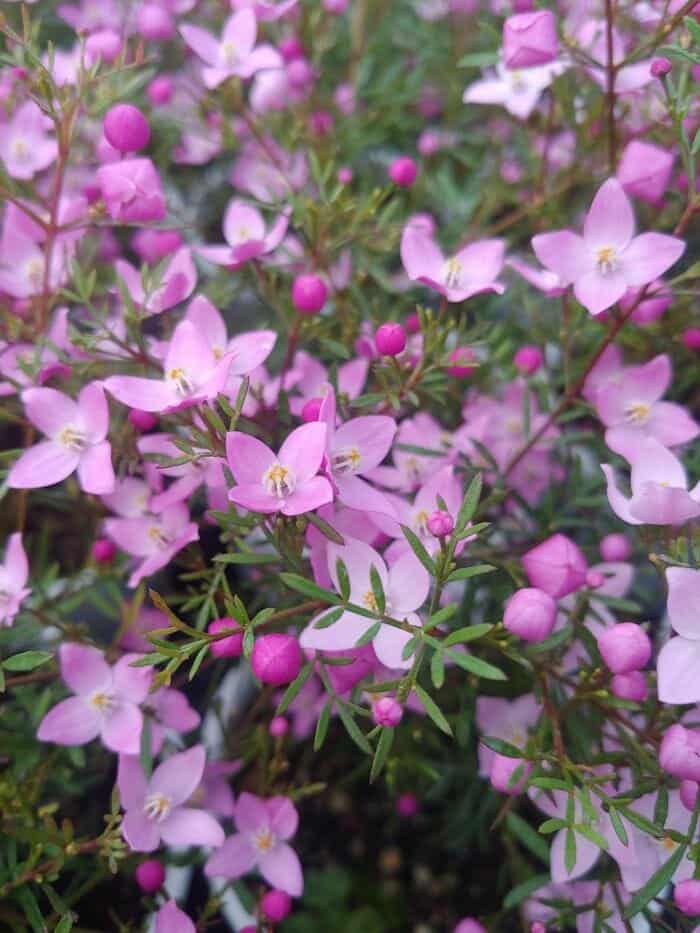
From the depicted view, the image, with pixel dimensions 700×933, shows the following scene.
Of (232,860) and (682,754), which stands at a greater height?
(682,754)

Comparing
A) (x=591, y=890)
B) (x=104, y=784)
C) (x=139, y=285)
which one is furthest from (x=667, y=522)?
(x=104, y=784)

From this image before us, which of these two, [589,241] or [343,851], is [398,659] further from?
[343,851]

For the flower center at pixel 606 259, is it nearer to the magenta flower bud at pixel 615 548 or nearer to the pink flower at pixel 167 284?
the magenta flower bud at pixel 615 548

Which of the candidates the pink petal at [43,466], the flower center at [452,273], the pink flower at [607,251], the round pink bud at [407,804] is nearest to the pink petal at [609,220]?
the pink flower at [607,251]

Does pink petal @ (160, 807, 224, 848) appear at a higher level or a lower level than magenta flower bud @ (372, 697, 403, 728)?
lower

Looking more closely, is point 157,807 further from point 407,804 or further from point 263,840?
point 407,804

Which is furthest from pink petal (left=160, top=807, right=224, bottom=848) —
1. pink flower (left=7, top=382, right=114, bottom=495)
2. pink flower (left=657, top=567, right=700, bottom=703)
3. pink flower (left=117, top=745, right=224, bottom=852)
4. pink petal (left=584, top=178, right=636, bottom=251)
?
pink petal (left=584, top=178, right=636, bottom=251)

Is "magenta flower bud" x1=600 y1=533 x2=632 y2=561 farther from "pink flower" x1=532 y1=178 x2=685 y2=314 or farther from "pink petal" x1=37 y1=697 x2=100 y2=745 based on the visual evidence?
"pink petal" x1=37 y1=697 x2=100 y2=745

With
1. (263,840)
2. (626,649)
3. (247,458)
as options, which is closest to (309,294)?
(247,458)
